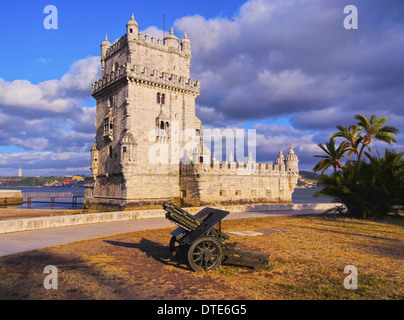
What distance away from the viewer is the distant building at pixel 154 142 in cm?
2744

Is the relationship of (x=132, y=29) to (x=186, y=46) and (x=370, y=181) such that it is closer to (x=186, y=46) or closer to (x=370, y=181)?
(x=186, y=46)

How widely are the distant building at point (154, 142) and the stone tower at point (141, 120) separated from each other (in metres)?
0.09

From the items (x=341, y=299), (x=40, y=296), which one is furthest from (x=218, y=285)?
(x=40, y=296)

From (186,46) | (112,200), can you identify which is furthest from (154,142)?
(186,46)

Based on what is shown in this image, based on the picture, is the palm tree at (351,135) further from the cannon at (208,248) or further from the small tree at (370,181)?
the cannon at (208,248)

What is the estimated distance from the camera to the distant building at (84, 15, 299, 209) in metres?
27.4

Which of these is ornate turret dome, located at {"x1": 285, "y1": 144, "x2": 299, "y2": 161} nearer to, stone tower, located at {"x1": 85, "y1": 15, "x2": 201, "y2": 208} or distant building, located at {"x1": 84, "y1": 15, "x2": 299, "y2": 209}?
distant building, located at {"x1": 84, "y1": 15, "x2": 299, "y2": 209}

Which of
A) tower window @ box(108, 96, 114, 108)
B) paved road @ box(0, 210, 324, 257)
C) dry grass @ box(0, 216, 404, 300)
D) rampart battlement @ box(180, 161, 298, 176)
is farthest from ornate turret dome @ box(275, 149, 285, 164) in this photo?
dry grass @ box(0, 216, 404, 300)

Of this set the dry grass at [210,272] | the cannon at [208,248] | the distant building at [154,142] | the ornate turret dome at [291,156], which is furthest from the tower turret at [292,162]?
the cannon at [208,248]

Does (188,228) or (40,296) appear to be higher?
(188,228)

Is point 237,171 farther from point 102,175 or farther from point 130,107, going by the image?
point 102,175

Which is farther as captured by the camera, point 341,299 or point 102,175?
point 102,175
